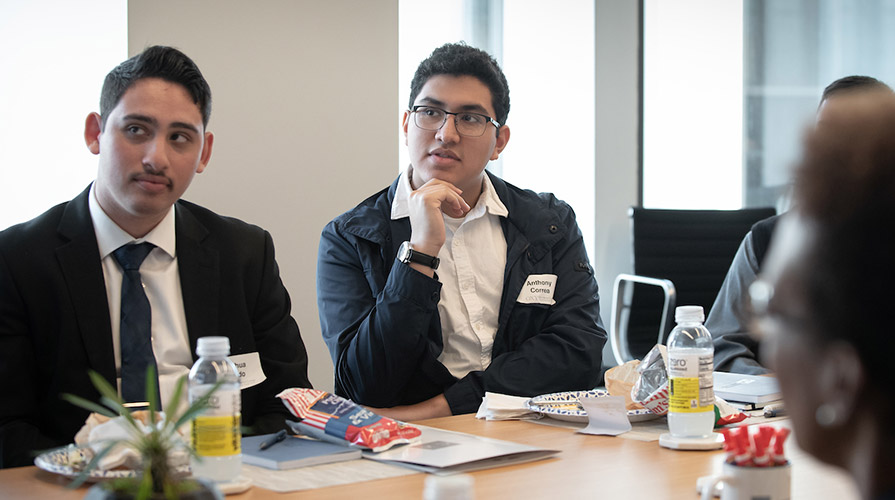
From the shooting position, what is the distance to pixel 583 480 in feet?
4.43

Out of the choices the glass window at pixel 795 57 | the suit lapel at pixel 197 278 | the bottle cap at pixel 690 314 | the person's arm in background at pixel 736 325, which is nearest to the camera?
the bottle cap at pixel 690 314

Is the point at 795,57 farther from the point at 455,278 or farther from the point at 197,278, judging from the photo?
the point at 197,278

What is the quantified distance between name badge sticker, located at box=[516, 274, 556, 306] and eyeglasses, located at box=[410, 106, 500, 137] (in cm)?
47

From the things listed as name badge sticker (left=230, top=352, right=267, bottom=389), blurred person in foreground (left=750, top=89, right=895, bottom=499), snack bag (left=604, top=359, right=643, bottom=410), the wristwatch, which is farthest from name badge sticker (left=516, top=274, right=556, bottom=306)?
blurred person in foreground (left=750, top=89, right=895, bottom=499)

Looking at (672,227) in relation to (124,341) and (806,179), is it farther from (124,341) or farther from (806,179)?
(806,179)

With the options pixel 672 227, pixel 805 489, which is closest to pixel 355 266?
pixel 805 489

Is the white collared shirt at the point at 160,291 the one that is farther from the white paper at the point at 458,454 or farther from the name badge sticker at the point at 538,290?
the name badge sticker at the point at 538,290

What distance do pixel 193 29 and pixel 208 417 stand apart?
276cm

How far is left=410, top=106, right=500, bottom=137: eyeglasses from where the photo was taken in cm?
257

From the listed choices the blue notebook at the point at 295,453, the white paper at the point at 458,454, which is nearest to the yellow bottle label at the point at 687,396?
the white paper at the point at 458,454

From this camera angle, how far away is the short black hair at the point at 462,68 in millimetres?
2625

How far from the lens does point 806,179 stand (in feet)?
2.24

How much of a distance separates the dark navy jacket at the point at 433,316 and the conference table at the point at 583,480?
25.8 inches

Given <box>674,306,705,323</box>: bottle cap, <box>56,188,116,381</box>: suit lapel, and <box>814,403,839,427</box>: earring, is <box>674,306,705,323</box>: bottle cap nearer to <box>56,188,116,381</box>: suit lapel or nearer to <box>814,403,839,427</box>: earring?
<box>814,403,839,427</box>: earring
